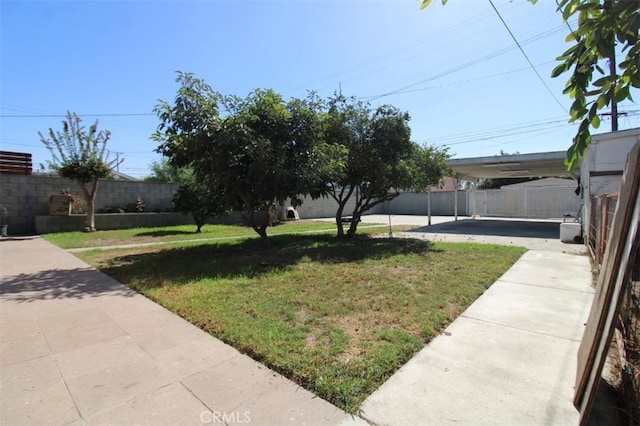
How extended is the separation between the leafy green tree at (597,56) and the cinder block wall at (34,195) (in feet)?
54.2

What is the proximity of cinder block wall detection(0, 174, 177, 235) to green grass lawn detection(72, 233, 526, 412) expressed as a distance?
710 centimetres

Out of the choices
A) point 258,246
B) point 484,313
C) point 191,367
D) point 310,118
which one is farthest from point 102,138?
point 484,313

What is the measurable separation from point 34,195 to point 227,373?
1511cm

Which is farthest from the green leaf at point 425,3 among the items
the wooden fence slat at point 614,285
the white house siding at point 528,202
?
the white house siding at point 528,202

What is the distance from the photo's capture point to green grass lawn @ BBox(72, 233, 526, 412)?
114 inches

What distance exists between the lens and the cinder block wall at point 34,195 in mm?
12594

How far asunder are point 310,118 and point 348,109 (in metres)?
2.31

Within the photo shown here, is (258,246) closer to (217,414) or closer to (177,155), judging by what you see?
(177,155)

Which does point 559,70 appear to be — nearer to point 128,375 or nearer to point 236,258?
point 128,375

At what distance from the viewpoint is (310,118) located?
8109 mm

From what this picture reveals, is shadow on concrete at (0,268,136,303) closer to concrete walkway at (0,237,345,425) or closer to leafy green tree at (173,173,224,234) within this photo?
concrete walkway at (0,237,345,425)

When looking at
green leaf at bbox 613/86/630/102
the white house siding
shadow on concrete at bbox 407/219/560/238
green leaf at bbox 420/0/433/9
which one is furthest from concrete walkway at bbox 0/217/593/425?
the white house siding

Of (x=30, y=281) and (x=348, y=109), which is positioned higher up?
(x=348, y=109)

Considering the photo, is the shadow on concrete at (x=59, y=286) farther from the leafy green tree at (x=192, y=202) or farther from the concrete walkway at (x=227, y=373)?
the leafy green tree at (x=192, y=202)
